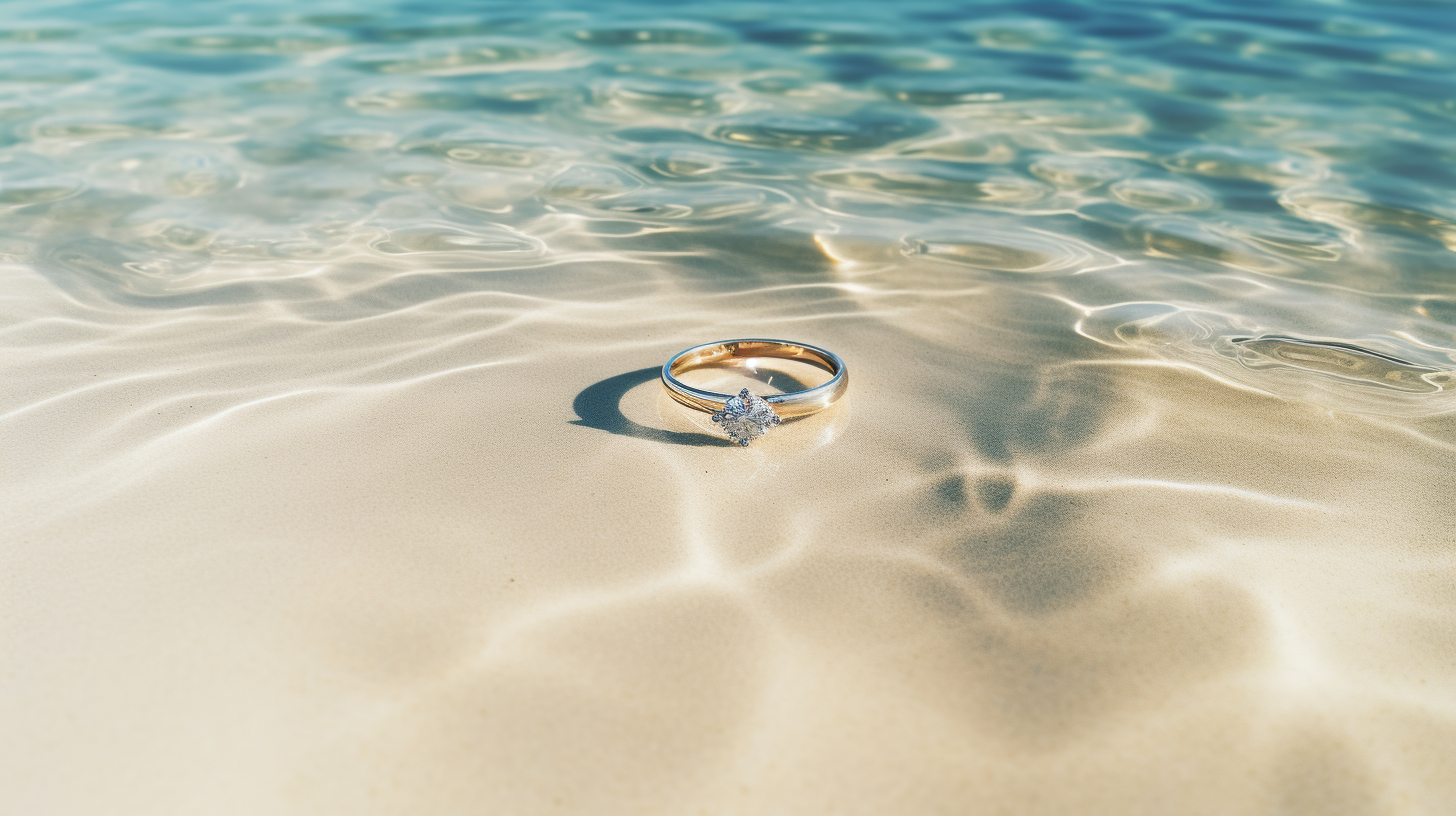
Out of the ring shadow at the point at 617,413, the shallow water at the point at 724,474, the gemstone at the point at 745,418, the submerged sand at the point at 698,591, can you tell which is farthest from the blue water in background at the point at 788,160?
the gemstone at the point at 745,418

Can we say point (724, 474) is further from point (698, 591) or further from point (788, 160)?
point (788, 160)

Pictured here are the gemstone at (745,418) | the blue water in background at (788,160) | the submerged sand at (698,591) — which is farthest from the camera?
the blue water in background at (788,160)

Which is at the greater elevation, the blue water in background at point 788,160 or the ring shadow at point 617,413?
the blue water in background at point 788,160

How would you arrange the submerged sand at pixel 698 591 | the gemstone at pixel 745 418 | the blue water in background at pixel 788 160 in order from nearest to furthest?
the submerged sand at pixel 698 591 < the gemstone at pixel 745 418 < the blue water in background at pixel 788 160

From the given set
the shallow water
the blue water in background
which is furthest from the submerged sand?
the blue water in background

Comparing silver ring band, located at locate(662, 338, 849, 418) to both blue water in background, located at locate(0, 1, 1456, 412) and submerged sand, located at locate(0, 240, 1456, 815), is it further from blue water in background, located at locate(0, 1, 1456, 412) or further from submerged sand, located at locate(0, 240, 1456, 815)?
blue water in background, located at locate(0, 1, 1456, 412)

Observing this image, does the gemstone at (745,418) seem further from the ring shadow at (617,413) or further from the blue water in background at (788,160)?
the blue water in background at (788,160)

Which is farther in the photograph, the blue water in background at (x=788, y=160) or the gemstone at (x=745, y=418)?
the blue water in background at (x=788, y=160)
